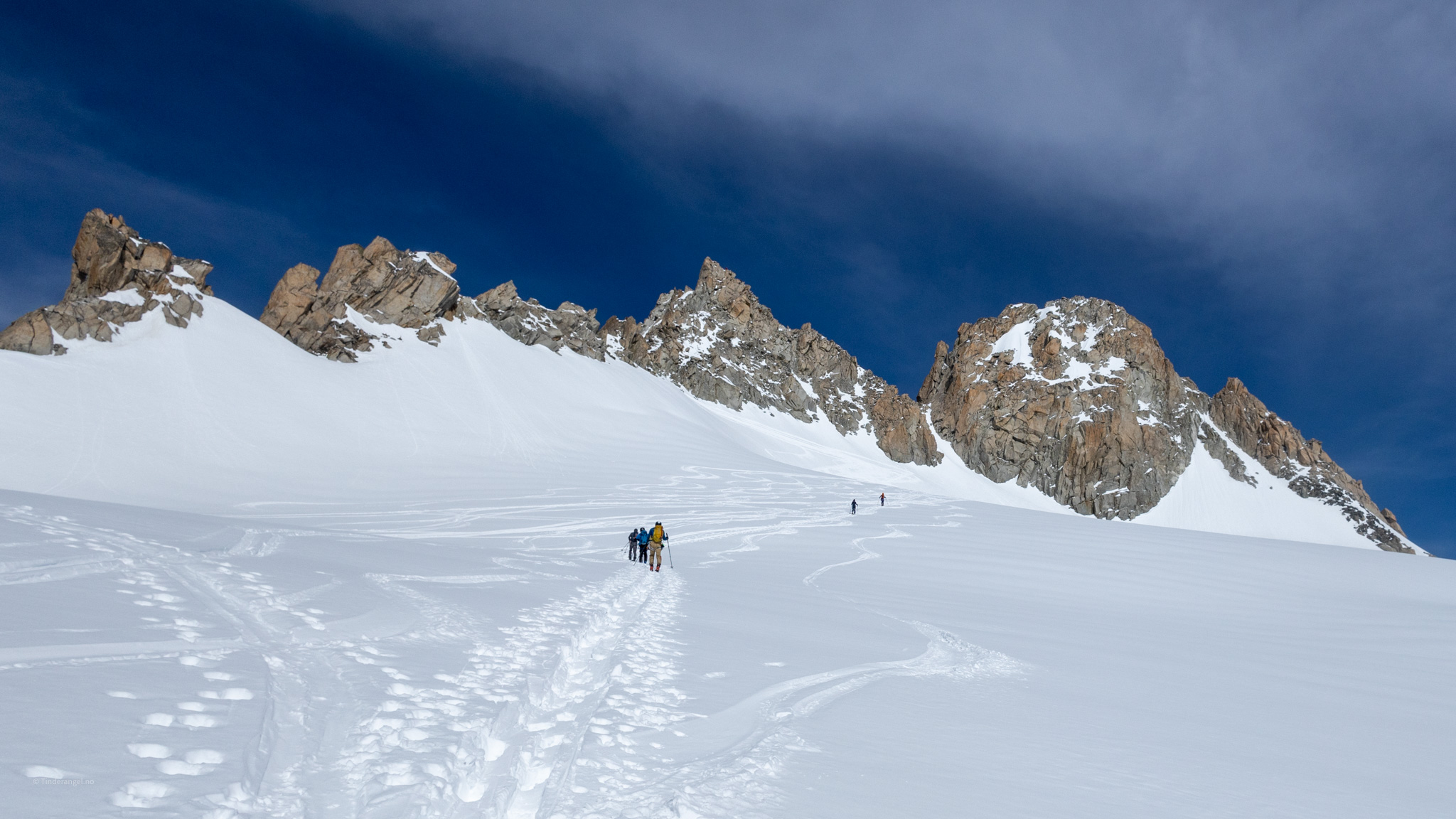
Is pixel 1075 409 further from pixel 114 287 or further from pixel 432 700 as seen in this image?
pixel 432 700

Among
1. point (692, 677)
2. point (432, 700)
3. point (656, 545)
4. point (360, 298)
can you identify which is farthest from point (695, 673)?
point (360, 298)

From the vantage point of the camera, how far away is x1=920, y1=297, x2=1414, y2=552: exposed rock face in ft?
401

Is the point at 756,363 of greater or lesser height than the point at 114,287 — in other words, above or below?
above

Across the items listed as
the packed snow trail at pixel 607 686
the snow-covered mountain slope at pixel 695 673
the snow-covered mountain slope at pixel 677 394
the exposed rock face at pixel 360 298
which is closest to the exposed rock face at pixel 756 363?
the snow-covered mountain slope at pixel 677 394

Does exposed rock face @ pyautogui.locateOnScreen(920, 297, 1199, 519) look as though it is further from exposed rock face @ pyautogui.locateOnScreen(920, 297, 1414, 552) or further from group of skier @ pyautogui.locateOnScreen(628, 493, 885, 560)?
group of skier @ pyautogui.locateOnScreen(628, 493, 885, 560)

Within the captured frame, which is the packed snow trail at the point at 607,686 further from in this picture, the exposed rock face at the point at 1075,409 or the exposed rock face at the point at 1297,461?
the exposed rock face at the point at 1297,461

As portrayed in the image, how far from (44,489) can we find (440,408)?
27.1m

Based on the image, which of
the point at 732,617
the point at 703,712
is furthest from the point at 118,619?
the point at 732,617

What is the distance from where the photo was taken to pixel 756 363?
122 meters

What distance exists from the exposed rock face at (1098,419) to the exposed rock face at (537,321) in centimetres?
7944

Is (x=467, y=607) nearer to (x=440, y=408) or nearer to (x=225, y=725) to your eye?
(x=225, y=725)

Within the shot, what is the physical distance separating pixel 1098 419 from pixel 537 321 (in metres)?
102

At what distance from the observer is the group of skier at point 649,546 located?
15.1 meters

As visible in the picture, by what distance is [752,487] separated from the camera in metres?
39.1
